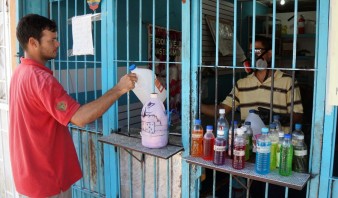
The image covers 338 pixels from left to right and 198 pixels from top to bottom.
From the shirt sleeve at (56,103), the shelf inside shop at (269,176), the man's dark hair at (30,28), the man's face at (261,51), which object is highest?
the man's dark hair at (30,28)

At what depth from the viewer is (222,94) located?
184 inches

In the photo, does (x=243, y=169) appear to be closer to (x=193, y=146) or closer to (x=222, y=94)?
(x=193, y=146)

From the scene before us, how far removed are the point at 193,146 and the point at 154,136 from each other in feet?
0.96

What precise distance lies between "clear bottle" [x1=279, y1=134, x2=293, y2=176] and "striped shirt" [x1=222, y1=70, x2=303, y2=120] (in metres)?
0.79

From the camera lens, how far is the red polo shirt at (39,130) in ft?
7.00

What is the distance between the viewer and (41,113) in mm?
2266

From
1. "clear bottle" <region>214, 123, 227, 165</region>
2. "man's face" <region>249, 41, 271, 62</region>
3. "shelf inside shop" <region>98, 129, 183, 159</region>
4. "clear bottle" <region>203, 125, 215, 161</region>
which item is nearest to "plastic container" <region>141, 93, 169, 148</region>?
"shelf inside shop" <region>98, 129, 183, 159</region>

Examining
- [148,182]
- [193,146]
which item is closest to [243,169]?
[193,146]

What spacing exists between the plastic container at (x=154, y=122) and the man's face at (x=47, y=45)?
2.66 ft

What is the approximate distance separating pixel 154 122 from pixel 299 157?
100 cm

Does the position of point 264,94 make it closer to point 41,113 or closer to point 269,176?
point 269,176

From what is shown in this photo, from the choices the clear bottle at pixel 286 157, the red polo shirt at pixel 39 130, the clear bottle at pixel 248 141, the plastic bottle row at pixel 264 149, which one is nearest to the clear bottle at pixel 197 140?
the plastic bottle row at pixel 264 149

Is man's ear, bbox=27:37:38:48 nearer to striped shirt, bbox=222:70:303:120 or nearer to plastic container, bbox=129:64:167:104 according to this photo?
plastic container, bbox=129:64:167:104

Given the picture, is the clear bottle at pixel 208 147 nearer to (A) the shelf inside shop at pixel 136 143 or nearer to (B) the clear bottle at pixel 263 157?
(A) the shelf inside shop at pixel 136 143
